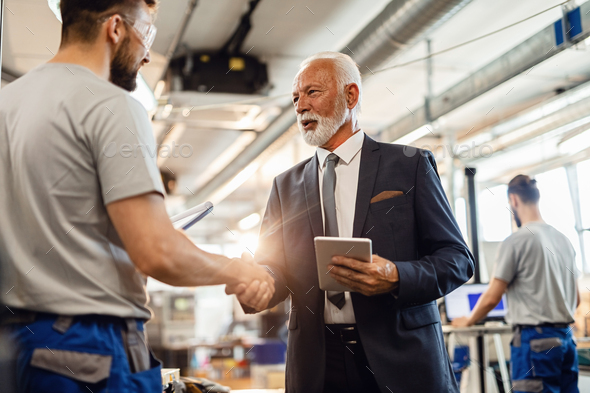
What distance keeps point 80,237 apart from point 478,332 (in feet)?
14.3

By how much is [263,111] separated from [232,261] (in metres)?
5.79

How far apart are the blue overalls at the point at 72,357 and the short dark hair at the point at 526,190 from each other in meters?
3.44

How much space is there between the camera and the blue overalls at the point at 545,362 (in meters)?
3.27

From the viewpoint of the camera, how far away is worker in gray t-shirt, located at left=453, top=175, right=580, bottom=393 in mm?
3326

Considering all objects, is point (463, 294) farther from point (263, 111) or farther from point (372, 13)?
point (263, 111)

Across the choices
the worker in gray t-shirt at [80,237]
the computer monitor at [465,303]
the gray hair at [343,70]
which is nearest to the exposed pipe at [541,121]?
the computer monitor at [465,303]

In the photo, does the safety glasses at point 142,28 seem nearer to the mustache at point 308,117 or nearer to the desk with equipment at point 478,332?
the mustache at point 308,117

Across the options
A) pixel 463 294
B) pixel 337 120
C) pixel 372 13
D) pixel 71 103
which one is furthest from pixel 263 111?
pixel 71 103

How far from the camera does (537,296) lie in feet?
11.4

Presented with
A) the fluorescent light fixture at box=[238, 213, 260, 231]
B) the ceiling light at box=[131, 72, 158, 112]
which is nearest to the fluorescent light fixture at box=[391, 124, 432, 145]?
the ceiling light at box=[131, 72, 158, 112]

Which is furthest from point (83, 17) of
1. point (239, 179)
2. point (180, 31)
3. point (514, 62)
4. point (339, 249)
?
point (239, 179)

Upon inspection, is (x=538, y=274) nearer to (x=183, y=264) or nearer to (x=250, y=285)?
(x=250, y=285)

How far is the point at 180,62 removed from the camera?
512 centimetres

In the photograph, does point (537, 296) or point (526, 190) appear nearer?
point (537, 296)
